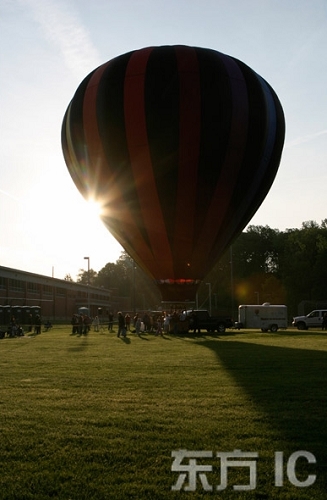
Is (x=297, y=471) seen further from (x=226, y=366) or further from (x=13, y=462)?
(x=226, y=366)

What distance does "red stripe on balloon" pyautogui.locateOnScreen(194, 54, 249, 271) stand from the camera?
23.1 meters

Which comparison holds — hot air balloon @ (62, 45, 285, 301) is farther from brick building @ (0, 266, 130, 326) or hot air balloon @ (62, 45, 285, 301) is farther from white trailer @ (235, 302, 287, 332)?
brick building @ (0, 266, 130, 326)

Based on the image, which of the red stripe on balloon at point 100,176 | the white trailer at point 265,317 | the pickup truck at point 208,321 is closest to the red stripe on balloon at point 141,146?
the red stripe on balloon at point 100,176

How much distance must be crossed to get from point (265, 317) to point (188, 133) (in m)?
27.4

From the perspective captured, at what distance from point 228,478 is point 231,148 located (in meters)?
18.6

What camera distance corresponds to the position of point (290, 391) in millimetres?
10766

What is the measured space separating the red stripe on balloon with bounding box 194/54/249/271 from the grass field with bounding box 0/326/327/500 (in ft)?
33.4

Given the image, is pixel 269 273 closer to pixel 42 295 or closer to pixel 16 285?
pixel 42 295

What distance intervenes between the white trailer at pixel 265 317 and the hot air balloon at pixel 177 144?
75.2 ft

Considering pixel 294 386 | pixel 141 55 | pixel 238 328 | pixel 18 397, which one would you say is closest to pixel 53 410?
pixel 18 397

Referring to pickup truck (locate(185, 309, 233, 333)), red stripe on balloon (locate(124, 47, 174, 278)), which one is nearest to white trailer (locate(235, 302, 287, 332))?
pickup truck (locate(185, 309, 233, 333))

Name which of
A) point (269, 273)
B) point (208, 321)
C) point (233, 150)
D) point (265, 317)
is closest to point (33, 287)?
point (265, 317)

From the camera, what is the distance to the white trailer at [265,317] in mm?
46938

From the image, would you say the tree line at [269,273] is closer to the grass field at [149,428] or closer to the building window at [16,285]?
the building window at [16,285]
